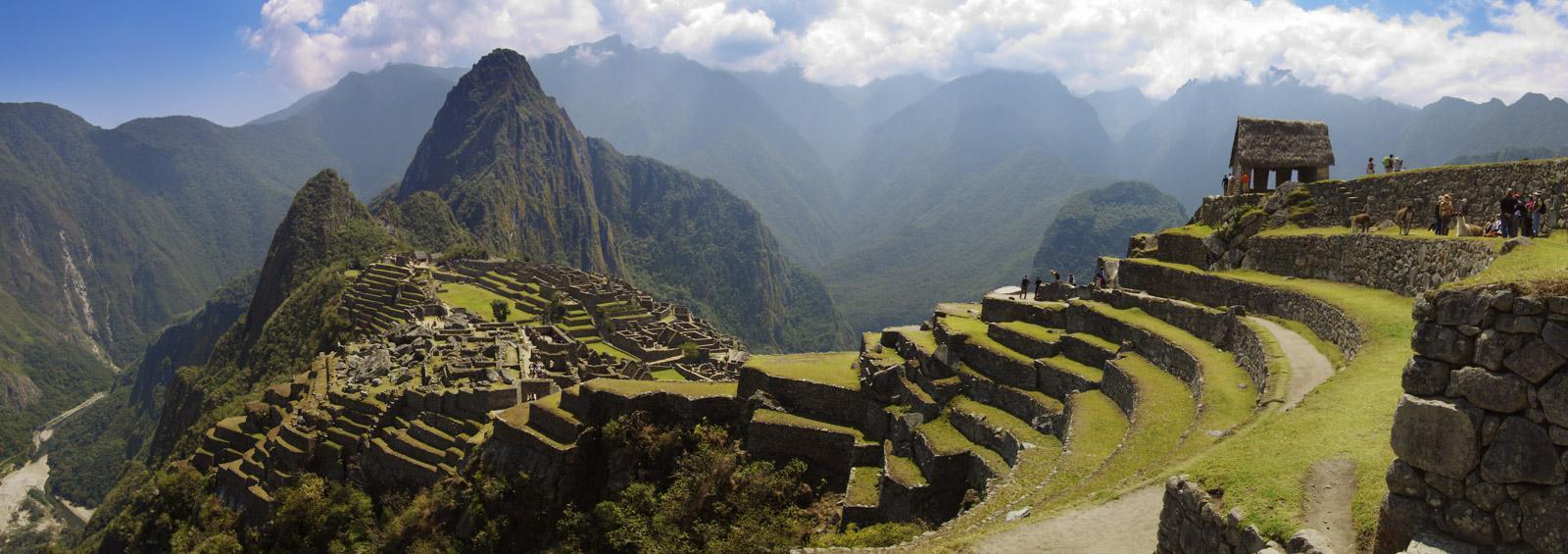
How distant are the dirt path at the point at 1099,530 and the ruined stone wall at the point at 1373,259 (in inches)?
308

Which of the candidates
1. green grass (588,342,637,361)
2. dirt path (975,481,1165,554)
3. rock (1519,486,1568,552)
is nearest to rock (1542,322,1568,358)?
rock (1519,486,1568,552)

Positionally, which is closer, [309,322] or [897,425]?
[897,425]

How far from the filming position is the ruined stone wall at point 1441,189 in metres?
15.0

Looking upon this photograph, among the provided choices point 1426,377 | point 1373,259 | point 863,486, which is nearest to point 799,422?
point 863,486

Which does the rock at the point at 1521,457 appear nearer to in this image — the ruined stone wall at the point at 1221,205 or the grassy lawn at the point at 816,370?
the grassy lawn at the point at 816,370

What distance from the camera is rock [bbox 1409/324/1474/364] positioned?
18.1 ft

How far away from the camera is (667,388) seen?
23812 millimetres

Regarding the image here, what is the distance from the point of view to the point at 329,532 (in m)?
28.9

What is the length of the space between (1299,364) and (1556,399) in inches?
403

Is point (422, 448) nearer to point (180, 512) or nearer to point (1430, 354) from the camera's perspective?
point (180, 512)

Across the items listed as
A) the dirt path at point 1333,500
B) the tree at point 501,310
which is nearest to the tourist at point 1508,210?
the dirt path at point 1333,500

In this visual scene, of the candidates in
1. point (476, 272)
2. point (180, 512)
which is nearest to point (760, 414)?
point (180, 512)

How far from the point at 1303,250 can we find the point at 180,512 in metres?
44.0

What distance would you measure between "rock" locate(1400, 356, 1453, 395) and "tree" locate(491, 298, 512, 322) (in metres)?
65.2
